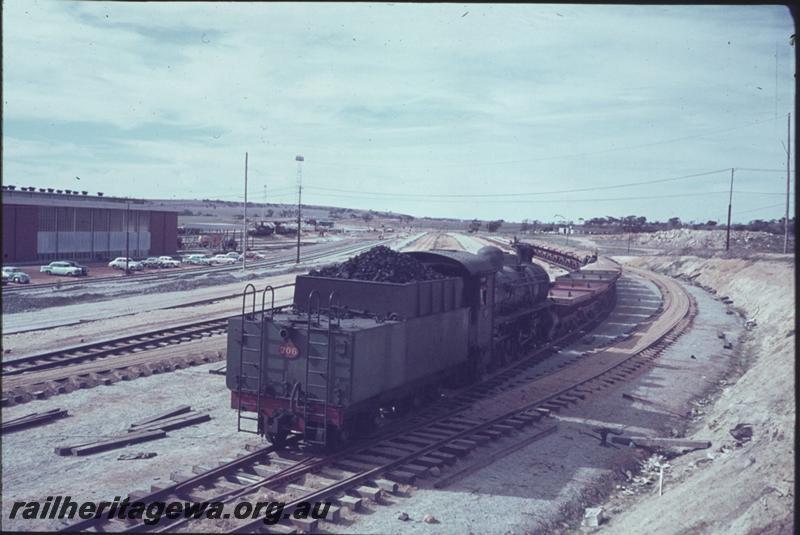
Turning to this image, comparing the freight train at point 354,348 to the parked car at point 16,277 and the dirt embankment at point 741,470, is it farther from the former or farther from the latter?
the parked car at point 16,277

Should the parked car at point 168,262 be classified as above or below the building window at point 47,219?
below

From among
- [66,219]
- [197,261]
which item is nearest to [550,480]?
[66,219]

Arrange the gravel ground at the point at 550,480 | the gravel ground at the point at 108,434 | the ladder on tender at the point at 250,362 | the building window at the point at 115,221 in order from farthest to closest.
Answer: the building window at the point at 115,221 < the ladder on tender at the point at 250,362 < the gravel ground at the point at 108,434 < the gravel ground at the point at 550,480

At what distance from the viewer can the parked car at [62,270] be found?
46.6 meters

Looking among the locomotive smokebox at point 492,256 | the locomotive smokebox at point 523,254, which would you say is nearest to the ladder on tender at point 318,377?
the locomotive smokebox at point 492,256

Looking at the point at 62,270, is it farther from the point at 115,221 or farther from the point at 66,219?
the point at 115,221

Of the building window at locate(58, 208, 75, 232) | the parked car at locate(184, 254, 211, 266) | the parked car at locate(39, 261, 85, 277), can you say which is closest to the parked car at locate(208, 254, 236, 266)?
the parked car at locate(184, 254, 211, 266)

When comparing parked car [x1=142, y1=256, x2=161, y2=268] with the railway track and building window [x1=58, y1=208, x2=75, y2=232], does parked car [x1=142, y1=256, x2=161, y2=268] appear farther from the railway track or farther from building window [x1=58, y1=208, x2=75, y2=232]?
the railway track

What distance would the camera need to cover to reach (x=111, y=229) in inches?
2274

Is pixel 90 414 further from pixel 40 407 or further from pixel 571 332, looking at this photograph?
pixel 571 332

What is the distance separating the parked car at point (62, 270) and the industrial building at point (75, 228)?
343 centimetres

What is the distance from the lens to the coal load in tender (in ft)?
44.6

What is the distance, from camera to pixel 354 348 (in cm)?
1098

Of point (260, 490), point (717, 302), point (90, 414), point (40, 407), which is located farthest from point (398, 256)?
point (717, 302)
